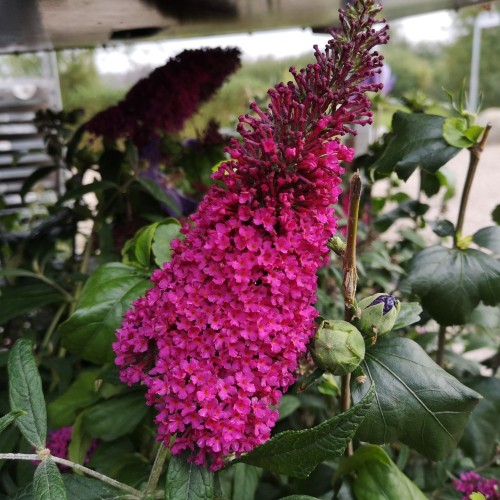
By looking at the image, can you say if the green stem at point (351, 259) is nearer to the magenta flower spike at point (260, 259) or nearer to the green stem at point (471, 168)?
the magenta flower spike at point (260, 259)

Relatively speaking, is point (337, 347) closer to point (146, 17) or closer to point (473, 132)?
point (473, 132)

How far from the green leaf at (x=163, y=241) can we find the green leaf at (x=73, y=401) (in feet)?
0.60

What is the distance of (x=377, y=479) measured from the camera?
1.71 ft

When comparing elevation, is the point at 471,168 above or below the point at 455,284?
above

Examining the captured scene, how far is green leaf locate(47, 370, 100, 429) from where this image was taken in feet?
2.14

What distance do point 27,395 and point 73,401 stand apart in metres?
0.23

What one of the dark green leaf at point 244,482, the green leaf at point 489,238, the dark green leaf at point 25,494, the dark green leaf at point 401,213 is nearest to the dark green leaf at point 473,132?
the green leaf at point 489,238

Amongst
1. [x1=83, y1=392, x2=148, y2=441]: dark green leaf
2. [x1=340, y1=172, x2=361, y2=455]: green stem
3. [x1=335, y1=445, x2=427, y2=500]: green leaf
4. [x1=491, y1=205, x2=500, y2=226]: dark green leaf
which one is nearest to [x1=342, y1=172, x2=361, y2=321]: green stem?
[x1=340, y1=172, x2=361, y2=455]: green stem

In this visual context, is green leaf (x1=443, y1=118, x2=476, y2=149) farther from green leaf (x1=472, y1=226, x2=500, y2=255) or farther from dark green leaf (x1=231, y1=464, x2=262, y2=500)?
dark green leaf (x1=231, y1=464, x2=262, y2=500)

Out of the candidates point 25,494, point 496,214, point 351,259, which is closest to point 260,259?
point 351,259

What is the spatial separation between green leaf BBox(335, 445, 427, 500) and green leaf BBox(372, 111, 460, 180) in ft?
0.99

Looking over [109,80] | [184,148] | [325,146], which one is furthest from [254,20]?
[109,80]

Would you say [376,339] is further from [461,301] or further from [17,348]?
[17,348]

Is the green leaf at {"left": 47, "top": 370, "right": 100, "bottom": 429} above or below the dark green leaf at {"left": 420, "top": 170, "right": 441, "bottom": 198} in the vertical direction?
below
